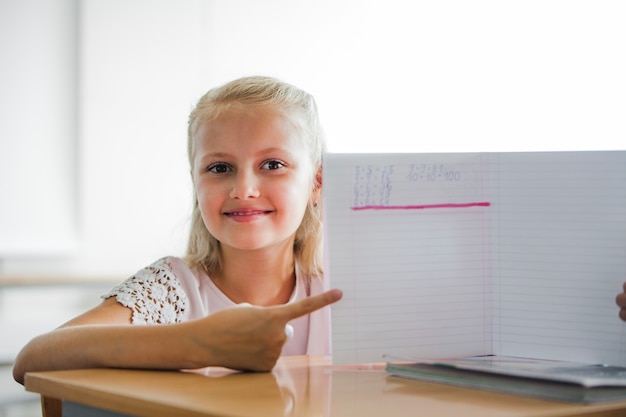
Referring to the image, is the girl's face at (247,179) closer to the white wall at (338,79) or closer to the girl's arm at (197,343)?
the girl's arm at (197,343)

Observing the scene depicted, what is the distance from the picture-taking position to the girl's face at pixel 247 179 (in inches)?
61.9

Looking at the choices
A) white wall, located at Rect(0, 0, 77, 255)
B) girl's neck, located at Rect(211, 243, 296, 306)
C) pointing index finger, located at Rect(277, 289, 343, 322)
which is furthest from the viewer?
white wall, located at Rect(0, 0, 77, 255)

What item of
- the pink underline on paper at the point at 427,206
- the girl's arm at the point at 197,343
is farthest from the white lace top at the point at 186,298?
the pink underline on paper at the point at 427,206

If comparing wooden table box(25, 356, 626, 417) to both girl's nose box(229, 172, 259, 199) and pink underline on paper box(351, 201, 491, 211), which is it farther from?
girl's nose box(229, 172, 259, 199)

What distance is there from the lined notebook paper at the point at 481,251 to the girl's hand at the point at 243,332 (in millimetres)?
79

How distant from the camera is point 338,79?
13.3ft

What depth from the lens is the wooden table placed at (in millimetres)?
809

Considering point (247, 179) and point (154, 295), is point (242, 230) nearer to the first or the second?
point (247, 179)

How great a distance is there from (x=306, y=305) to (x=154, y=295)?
59 centimetres

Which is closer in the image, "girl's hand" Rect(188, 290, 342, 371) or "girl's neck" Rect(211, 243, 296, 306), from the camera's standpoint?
"girl's hand" Rect(188, 290, 342, 371)

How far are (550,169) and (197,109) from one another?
0.80 meters

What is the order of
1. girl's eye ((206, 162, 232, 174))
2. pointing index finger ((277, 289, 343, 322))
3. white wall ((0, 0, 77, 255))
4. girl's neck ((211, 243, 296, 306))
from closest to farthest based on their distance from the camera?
pointing index finger ((277, 289, 343, 322))
girl's eye ((206, 162, 232, 174))
girl's neck ((211, 243, 296, 306))
white wall ((0, 0, 77, 255))

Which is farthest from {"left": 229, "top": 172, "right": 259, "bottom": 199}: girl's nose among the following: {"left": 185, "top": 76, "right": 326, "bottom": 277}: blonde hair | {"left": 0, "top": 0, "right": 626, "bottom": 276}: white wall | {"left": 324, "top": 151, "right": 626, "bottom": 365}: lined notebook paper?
{"left": 0, "top": 0, "right": 626, "bottom": 276}: white wall

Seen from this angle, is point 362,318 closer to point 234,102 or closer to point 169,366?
point 169,366
